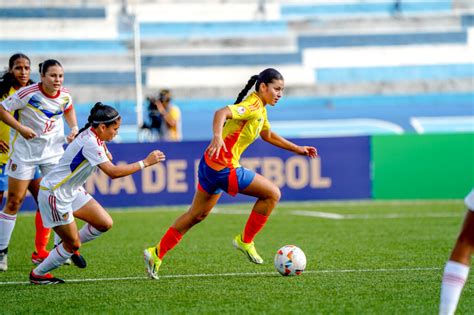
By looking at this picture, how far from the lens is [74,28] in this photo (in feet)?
90.3

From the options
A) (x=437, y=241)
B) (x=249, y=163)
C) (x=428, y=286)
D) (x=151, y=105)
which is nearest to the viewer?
(x=428, y=286)

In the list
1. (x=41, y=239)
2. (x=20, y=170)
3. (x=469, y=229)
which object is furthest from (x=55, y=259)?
(x=469, y=229)

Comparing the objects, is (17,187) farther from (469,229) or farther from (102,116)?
(469,229)

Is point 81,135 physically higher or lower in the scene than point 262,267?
higher

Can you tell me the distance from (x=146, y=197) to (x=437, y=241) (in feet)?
24.5

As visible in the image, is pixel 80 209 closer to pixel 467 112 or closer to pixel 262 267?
pixel 262 267

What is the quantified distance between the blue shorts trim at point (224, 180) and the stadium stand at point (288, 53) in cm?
1600

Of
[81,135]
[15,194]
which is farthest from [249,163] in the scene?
[81,135]

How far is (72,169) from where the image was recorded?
26.0ft

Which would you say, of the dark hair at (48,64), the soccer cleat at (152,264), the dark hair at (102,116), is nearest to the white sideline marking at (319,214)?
the soccer cleat at (152,264)

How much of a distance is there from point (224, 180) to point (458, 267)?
3365 mm

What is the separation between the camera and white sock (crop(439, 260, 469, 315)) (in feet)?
17.4

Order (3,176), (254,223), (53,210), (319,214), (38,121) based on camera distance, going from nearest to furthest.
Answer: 1. (53,210)
2. (254,223)
3. (38,121)
4. (3,176)
5. (319,214)

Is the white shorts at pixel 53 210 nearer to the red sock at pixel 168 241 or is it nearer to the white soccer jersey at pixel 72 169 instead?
the white soccer jersey at pixel 72 169
